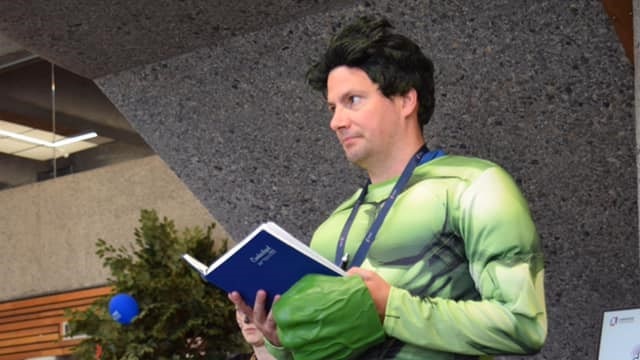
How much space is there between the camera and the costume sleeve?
190cm

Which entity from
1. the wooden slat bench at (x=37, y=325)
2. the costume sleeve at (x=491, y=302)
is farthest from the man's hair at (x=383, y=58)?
the wooden slat bench at (x=37, y=325)

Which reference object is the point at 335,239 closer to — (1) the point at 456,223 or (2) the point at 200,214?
(1) the point at 456,223

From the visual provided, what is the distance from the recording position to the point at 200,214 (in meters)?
8.39

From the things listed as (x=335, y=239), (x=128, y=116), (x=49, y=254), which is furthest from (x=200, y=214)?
(x=335, y=239)

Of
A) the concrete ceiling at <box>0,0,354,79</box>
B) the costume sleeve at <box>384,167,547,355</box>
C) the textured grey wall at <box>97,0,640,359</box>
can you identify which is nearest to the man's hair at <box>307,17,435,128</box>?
the costume sleeve at <box>384,167,547,355</box>

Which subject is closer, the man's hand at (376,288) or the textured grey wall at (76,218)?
the man's hand at (376,288)

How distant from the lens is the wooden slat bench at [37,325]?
9.24 m

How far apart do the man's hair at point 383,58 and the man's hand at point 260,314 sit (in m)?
0.49

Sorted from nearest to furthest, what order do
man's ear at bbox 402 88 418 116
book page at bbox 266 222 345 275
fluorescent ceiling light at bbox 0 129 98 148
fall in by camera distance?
book page at bbox 266 222 345 275
man's ear at bbox 402 88 418 116
fluorescent ceiling light at bbox 0 129 98 148

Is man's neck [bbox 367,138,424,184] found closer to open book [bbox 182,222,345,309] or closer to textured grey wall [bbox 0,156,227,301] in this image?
open book [bbox 182,222,345,309]

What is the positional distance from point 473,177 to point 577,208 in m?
1.36

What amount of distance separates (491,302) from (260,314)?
1.37 ft

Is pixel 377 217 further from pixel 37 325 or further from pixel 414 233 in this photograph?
pixel 37 325

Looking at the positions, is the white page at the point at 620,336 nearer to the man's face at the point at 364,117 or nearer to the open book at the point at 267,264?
the man's face at the point at 364,117
